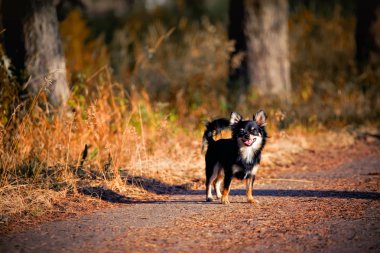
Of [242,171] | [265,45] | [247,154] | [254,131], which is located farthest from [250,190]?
[265,45]

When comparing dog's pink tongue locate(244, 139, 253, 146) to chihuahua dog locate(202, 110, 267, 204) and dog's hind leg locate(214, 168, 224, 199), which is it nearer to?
chihuahua dog locate(202, 110, 267, 204)

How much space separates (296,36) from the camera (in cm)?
1586

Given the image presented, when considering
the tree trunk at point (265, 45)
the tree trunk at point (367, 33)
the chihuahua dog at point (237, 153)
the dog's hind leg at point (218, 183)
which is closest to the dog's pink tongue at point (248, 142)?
the chihuahua dog at point (237, 153)

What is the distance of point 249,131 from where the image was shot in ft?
22.2

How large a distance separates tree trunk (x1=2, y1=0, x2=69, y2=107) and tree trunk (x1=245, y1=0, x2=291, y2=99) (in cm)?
505

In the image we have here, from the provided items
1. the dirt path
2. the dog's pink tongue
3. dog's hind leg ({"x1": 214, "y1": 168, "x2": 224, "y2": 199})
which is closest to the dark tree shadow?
the dirt path

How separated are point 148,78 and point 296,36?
207 inches

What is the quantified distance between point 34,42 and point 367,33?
8.81 metres

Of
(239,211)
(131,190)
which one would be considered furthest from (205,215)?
(131,190)

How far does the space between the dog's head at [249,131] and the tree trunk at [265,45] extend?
18.7 ft

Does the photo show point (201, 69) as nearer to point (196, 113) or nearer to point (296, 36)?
point (196, 113)

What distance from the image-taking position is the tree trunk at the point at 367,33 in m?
14.4

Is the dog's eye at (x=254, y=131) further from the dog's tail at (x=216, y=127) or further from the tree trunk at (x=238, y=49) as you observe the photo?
the tree trunk at (x=238, y=49)

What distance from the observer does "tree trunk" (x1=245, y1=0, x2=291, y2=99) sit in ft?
42.0
